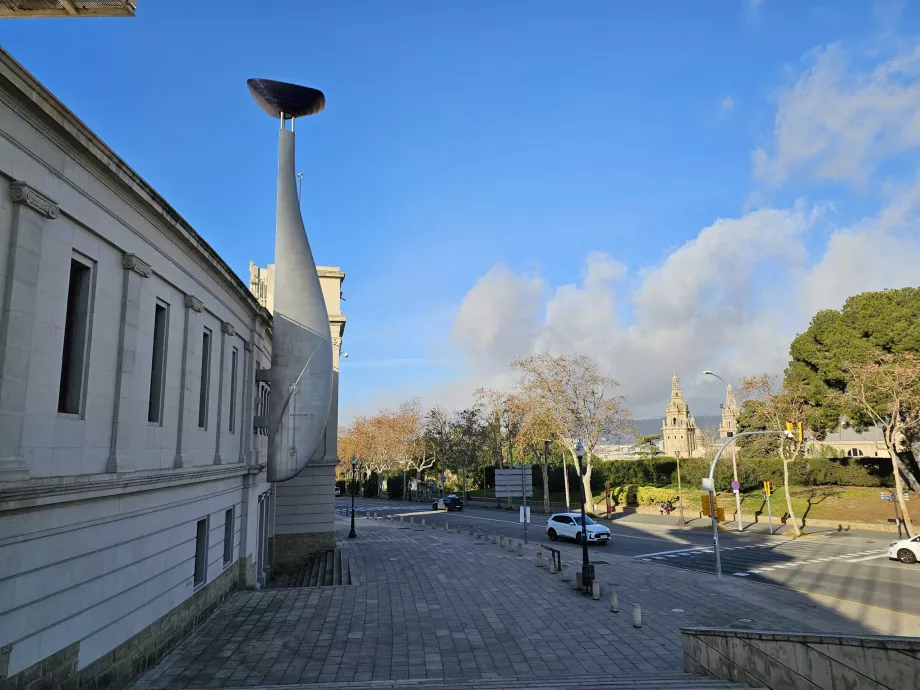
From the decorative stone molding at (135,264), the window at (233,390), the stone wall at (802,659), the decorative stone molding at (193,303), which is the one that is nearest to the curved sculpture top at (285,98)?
the window at (233,390)

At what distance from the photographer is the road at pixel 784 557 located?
1976cm

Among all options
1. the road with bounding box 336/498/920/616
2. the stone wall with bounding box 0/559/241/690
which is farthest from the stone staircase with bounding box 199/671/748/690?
the road with bounding box 336/498/920/616

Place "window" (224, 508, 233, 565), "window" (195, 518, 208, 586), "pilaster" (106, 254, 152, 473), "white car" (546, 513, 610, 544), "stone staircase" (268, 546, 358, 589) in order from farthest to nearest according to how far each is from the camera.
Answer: "white car" (546, 513, 610, 544), "stone staircase" (268, 546, 358, 589), "window" (224, 508, 233, 565), "window" (195, 518, 208, 586), "pilaster" (106, 254, 152, 473)

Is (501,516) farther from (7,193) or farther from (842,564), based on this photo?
(7,193)

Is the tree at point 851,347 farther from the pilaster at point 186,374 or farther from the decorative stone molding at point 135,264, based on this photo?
the decorative stone molding at point 135,264

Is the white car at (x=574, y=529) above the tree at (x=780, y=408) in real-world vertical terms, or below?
below

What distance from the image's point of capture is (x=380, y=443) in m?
72.9

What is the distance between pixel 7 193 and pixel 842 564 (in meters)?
30.0

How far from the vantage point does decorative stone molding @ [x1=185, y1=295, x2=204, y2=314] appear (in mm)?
13453

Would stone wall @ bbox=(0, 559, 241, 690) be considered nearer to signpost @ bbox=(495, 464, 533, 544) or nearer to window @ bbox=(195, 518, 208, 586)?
window @ bbox=(195, 518, 208, 586)

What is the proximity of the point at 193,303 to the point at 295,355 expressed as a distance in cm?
441

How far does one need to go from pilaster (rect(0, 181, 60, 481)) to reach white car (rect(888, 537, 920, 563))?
30.5m

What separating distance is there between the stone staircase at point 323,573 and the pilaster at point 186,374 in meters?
8.99

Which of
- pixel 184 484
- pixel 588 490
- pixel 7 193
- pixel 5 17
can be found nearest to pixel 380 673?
pixel 184 484
